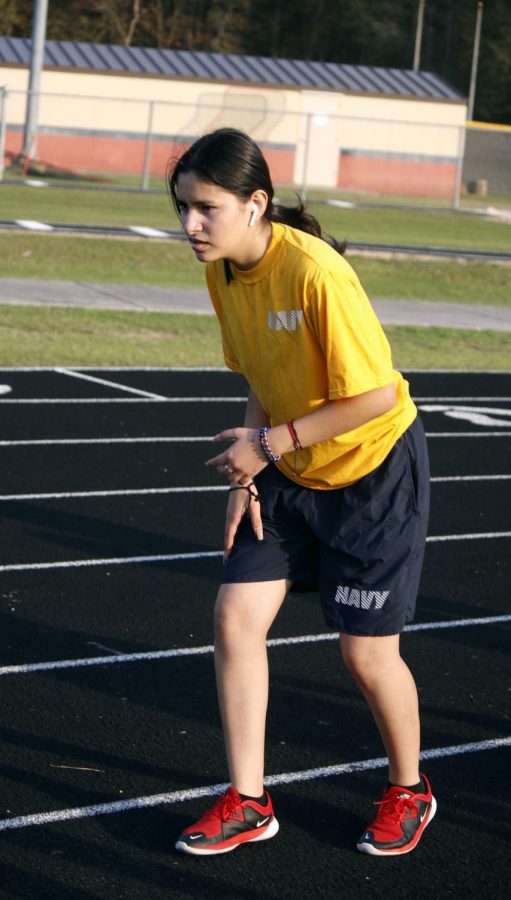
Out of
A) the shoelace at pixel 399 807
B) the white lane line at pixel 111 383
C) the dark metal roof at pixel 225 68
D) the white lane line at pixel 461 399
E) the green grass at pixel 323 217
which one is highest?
the dark metal roof at pixel 225 68

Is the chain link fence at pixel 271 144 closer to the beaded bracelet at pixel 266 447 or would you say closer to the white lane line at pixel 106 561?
the white lane line at pixel 106 561

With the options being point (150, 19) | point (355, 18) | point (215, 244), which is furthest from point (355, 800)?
point (355, 18)

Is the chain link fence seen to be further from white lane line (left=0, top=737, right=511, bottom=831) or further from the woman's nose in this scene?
the woman's nose

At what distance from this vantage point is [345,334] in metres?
3.43

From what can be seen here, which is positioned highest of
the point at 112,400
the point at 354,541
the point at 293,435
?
the point at 293,435

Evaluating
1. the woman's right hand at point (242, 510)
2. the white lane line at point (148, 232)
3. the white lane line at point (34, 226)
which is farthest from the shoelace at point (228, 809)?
the white lane line at point (148, 232)

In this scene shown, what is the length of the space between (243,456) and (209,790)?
1279 mm

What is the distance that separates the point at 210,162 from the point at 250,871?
1.94 meters

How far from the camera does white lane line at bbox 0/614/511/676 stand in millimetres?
5285

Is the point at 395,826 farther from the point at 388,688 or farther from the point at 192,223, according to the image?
the point at 192,223

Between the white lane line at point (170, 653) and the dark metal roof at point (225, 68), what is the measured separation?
36.9m

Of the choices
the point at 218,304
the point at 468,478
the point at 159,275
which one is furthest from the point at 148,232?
the point at 218,304

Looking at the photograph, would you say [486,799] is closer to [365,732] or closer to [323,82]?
[365,732]

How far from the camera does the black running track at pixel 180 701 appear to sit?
12.5 feet
